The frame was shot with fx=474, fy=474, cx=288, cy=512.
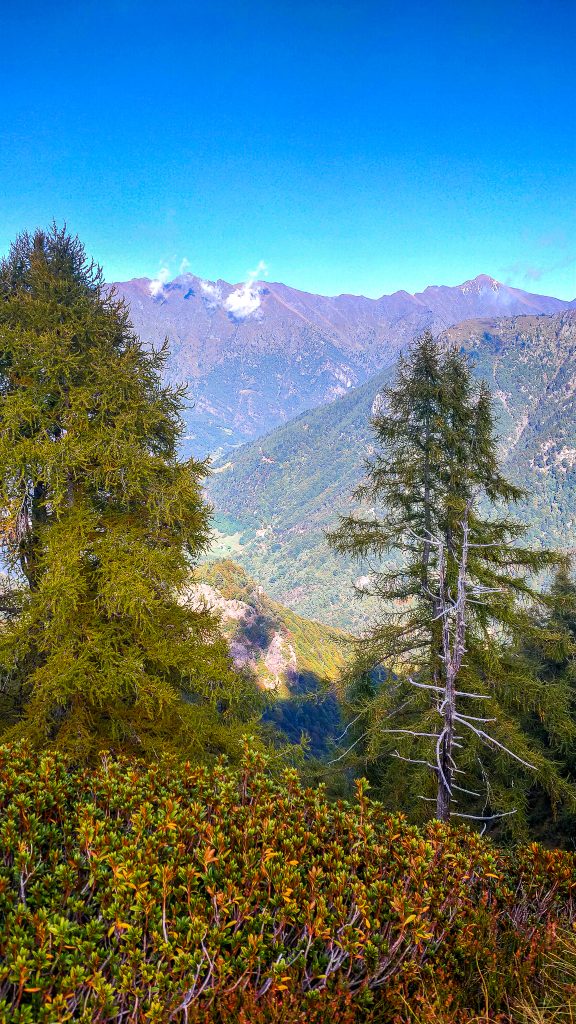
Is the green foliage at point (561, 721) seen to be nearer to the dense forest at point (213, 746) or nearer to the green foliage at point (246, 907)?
the dense forest at point (213, 746)

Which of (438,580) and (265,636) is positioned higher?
(438,580)

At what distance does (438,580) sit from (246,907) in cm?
806

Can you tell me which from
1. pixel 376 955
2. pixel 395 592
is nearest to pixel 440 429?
pixel 395 592

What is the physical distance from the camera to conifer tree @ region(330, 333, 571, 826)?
9.66 metres

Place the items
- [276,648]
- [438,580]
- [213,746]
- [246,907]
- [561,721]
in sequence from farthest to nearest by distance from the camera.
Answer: [276,648], [561,721], [438,580], [213,746], [246,907]

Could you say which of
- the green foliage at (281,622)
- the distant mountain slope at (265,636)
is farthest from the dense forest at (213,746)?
the green foliage at (281,622)

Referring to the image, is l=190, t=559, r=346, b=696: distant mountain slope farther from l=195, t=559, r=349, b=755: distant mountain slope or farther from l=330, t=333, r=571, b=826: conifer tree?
l=330, t=333, r=571, b=826: conifer tree

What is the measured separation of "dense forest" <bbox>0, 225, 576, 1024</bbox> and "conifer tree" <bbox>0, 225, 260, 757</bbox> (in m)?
0.05

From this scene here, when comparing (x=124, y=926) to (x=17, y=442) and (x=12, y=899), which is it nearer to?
→ (x=12, y=899)

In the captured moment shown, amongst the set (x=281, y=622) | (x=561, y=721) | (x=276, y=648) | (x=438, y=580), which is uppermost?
(x=438, y=580)

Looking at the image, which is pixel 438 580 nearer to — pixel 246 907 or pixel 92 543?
pixel 92 543

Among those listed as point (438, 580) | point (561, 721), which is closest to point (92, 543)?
point (438, 580)

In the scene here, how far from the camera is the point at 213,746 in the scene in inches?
300

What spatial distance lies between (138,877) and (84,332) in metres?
7.38
